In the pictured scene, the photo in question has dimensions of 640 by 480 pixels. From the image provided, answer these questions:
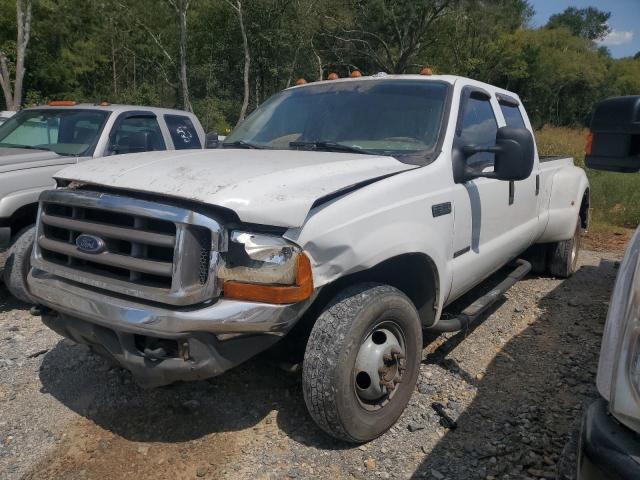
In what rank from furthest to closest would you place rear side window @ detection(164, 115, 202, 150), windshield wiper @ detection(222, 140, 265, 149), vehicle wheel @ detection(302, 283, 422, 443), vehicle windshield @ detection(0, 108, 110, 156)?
1. rear side window @ detection(164, 115, 202, 150)
2. vehicle windshield @ detection(0, 108, 110, 156)
3. windshield wiper @ detection(222, 140, 265, 149)
4. vehicle wheel @ detection(302, 283, 422, 443)

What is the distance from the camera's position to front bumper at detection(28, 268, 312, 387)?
2.34 metres

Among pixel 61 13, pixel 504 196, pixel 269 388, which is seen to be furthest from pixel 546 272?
pixel 61 13

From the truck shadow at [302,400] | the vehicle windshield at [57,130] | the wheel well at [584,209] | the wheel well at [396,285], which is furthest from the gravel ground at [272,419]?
the wheel well at [584,209]

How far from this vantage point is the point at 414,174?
307 cm

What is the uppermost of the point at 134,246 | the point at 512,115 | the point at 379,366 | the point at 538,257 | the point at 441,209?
the point at 512,115

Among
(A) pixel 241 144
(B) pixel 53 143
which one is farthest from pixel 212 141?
(B) pixel 53 143

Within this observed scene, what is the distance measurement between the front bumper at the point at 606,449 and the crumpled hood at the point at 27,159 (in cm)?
473

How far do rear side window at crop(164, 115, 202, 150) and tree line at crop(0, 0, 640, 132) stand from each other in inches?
737

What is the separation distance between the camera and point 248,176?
2.55 metres

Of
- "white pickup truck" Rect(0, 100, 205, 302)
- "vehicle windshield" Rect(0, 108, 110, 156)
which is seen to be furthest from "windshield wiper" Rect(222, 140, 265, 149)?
"vehicle windshield" Rect(0, 108, 110, 156)

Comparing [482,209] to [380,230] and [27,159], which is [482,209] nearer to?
[380,230]

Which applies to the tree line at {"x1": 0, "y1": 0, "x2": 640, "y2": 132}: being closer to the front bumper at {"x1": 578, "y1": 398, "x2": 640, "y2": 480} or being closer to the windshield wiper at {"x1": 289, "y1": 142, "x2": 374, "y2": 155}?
the windshield wiper at {"x1": 289, "y1": 142, "x2": 374, "y2": 155}

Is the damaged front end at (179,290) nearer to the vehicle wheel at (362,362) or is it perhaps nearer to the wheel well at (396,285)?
the vehicle wheel at (362,362)

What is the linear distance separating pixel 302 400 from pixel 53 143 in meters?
4.21
